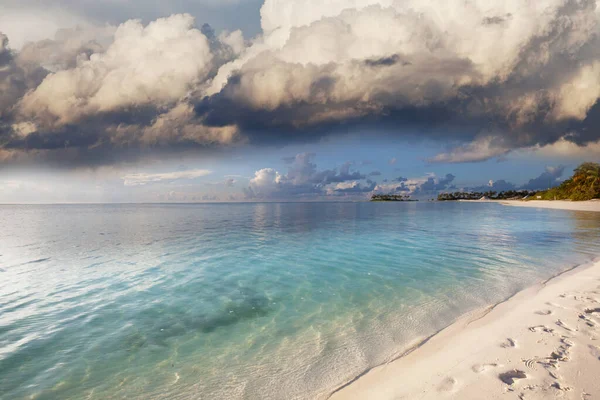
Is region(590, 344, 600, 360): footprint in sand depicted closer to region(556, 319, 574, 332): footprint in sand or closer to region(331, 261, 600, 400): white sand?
region(331, 261, 600, 400): white sand

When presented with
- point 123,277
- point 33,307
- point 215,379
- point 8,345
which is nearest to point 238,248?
point 123,277

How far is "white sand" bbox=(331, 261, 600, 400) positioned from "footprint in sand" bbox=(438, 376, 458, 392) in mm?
19

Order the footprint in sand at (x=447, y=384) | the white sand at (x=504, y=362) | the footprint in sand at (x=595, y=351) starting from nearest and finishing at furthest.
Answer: the white sand at (x=504, y=362)
the footprint in sand at (x=447, y=384)
the footprint in sand at (x=595, y=351)

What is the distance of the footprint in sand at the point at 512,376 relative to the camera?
630 cm

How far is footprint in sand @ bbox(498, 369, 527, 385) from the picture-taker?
630 cm

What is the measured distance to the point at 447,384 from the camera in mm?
6434

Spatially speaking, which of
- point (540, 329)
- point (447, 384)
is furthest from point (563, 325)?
point (447, 384)

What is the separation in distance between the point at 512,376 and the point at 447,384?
1.33m

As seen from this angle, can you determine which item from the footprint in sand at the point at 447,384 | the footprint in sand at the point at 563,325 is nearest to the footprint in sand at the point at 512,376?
the footprint in sand at the point at 447,384

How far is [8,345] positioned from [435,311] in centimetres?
1435

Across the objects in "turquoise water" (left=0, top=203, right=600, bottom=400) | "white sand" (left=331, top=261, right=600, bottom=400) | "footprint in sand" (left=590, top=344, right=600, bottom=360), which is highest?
"footprint in sand" (left=590, top=344, right=600, bottom=360)

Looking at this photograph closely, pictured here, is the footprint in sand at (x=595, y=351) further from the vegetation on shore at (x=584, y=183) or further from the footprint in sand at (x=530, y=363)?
the vegetation on shore at (x=584, y=183)

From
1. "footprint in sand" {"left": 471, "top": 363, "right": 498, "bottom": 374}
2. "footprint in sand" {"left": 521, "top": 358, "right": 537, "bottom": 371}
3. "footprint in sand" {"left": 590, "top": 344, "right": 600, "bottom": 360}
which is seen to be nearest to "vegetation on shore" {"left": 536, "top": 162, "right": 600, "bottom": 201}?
"footprint in sand" {"left": 590, "top": 344, "right": 600, "bottom": 360}

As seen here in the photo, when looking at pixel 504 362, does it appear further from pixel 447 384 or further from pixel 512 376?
pixel 447 384
